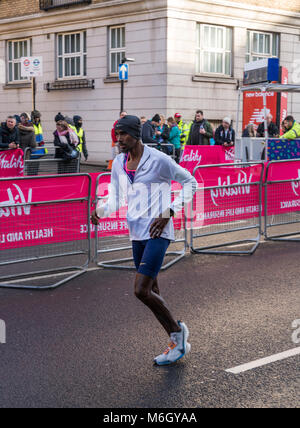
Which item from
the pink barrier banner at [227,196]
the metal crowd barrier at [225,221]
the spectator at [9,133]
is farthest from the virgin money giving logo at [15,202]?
the spectator at [9,133]

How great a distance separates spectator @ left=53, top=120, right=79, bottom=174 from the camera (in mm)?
14094

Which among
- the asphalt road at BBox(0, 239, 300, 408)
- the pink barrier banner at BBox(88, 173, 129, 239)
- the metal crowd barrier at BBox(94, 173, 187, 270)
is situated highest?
the pink barrier banner at BBox(88, 173, 129, 239)

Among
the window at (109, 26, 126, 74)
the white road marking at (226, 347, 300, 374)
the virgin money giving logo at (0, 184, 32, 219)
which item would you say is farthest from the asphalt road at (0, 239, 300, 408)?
the window at (109, 26, 126, 74)

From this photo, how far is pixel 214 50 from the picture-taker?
79.5 feet

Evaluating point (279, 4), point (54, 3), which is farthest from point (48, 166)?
point (279, 4)

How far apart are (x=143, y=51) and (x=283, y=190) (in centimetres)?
1425

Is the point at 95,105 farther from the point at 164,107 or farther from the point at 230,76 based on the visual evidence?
the point at 230,76

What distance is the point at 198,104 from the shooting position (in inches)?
936

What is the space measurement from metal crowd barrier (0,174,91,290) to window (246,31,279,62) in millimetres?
18864

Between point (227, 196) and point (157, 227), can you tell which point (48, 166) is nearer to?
point (227, 196)

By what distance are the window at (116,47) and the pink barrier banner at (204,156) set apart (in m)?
9.11

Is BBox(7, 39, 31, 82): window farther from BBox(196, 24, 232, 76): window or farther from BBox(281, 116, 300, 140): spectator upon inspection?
BBox(281, 116, 300, 140): spectator

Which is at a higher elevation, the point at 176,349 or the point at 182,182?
the point at 182,182
